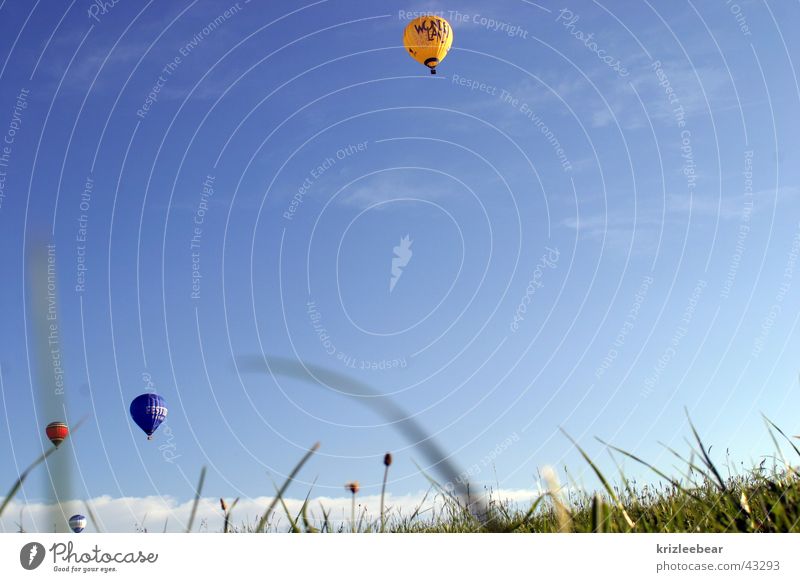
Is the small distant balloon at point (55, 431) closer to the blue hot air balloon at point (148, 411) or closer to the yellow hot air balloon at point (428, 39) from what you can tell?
the blue hot air balloon at point (148, 411)

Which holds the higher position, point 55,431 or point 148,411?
point 148,411

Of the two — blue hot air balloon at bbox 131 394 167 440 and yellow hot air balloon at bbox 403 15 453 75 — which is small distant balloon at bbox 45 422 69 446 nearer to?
blue hot air balloon at bbox 131 394 167 440

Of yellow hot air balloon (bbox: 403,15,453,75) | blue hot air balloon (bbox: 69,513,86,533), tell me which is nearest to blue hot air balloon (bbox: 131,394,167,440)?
yellow hot air balloon (bbox: 403,15,453,75)

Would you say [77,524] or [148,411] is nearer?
[77,524]

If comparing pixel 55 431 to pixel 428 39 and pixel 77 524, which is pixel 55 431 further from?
pixel 428 39

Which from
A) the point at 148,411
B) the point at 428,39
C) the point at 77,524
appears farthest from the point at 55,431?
the point at 428,39
